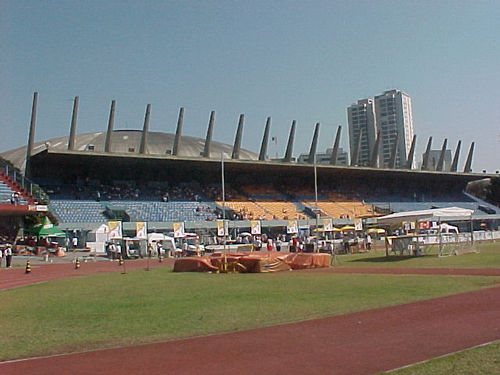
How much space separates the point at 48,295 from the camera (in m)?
19.6

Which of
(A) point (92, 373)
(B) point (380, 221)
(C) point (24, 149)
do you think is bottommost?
(A) point (92, 373)

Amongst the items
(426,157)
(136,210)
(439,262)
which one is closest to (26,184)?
(136,210)

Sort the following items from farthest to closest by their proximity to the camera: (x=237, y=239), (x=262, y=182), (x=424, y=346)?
(x=262, y=182)
(x=237, y=239)
(x=424, y=346)

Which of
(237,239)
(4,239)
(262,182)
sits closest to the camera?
(4,239)

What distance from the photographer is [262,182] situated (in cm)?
7606

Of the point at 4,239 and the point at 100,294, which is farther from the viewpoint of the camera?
the point at 4,239

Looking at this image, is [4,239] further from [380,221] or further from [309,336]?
[309,336]

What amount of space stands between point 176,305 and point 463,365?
924 centimetres

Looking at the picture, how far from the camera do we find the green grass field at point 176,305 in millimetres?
11023

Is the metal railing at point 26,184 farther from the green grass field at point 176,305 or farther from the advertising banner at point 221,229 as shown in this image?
the green grass field at point 176,305

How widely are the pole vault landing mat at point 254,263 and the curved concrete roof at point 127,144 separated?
158 ft

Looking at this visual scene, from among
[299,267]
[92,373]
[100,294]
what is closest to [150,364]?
[92,373]

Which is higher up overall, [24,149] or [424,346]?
[24,149]

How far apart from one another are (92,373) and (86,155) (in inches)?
1987
